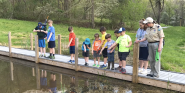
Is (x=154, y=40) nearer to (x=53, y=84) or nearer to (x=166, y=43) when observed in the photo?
(x=53, y=84)

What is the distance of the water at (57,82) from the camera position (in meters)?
5.81

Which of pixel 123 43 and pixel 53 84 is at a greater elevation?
pixel 123 43

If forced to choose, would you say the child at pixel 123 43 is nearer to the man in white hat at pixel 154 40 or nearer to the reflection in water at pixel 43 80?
the man in white hat at pixel 154 40

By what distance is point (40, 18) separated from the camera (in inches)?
1427

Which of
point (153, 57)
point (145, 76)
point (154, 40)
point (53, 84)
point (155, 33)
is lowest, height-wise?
point (53, 84)

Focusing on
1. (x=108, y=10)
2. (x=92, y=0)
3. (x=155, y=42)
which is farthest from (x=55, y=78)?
(x=108, y=10)

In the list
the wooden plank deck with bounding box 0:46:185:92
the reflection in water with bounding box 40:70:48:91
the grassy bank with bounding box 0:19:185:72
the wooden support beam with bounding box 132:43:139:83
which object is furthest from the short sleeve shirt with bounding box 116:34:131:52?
the reflection in water with bounding box 40:70:48:91

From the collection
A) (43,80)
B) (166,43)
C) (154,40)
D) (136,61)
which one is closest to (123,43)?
(136,61)

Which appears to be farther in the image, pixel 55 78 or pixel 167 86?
pixel 55 78

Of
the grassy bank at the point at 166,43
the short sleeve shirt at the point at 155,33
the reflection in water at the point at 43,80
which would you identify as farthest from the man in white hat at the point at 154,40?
the reflection in water at the point at 43,80

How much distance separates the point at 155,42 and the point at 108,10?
89.1ft

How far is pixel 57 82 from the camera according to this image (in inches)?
259

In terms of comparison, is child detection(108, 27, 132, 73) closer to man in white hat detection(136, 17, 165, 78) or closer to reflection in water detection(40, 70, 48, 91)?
man in white hat detection(136, 17, 165, 78)

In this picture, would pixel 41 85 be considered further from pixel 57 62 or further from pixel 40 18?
pixel 40 18
